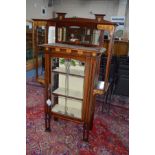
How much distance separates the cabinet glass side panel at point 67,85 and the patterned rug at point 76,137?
0.32 m

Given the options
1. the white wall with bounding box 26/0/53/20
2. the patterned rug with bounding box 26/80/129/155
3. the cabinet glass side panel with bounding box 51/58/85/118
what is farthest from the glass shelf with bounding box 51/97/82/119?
the white wall with bounding box 26/0/53/20

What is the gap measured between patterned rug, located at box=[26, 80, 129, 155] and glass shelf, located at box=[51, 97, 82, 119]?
30cm

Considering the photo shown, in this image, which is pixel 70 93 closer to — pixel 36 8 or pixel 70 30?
pixel 70 30

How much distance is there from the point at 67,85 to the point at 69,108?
1.04 ft

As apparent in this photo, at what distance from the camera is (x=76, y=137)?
2191 millimetres

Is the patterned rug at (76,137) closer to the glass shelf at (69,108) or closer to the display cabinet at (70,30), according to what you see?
the glass shelf at (69,108)

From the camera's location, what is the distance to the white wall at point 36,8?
19.8 ft

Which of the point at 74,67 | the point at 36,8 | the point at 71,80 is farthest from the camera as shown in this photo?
the point at 36,8

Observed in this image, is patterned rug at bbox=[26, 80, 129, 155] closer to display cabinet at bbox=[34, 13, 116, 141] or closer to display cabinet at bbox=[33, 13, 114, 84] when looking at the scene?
display cabinet at bbox=[34, 13, 116, 141]

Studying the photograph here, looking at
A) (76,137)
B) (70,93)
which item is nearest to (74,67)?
(70,93)

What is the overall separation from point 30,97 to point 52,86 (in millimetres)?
1283
